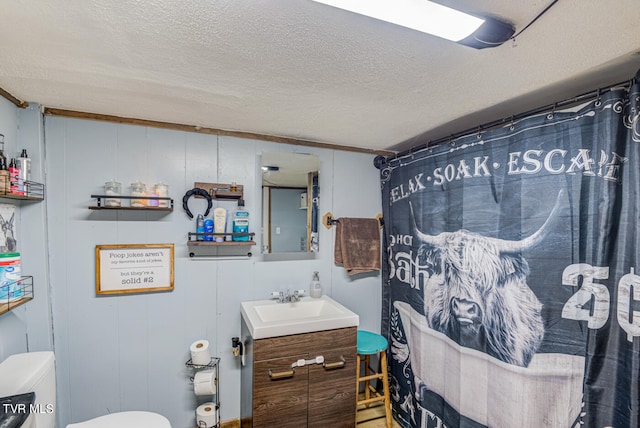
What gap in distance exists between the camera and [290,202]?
218cm

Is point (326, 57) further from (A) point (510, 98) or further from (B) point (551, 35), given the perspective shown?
(A) point (510, 98)

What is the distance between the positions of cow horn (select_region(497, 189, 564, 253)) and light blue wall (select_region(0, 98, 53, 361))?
2595 mm

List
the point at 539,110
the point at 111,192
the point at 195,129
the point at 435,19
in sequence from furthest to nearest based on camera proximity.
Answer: the point at 195,129 < the point at 111,192 < the point at 539,110 < the point at 435,19

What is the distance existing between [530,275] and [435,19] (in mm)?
1249

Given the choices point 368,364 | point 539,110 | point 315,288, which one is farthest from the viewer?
point 368,364

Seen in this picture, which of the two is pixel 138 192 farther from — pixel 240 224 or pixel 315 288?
pixel 315 288

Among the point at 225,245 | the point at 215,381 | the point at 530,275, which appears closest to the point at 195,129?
the point at 225,245

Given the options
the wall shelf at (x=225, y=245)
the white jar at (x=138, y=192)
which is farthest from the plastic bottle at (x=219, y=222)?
the white jar at (x=138, y=192)

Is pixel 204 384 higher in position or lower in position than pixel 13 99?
lower

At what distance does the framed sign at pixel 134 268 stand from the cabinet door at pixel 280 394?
0.86 m

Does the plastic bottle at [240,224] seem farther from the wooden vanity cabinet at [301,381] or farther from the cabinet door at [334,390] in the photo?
the cabinet door at [334,390]

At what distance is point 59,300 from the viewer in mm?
1666

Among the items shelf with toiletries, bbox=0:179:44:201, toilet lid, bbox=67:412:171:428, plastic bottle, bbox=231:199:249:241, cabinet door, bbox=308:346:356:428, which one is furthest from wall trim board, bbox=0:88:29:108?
cabinet door, bbox=308:346:356:428

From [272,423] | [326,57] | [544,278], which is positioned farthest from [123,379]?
[544,278]
